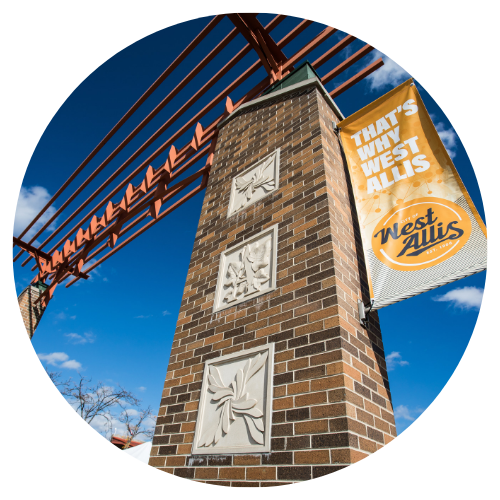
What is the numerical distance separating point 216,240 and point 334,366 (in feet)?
6.75

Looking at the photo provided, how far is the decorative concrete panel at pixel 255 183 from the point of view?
3500 millimetres

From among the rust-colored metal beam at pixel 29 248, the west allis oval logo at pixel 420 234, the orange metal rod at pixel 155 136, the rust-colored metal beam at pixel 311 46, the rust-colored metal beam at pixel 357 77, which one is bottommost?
the west allis oval logo at pixel 420 234

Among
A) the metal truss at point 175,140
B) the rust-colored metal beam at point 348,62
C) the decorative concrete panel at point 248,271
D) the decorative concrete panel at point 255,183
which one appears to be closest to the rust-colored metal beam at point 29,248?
the metal truss at point 175,140

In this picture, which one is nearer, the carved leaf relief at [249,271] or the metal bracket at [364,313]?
the metal bracket at [364,313]

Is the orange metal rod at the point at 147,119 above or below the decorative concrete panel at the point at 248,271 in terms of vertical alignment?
above

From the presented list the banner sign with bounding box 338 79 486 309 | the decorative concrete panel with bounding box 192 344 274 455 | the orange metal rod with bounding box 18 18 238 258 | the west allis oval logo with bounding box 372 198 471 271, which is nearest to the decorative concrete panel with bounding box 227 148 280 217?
the banner sign with bounding box 338 79 486 309

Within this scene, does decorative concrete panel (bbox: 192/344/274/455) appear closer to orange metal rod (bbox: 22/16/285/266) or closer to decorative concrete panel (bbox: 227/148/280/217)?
decorative concrete panel (bbox: 227/148/280/217)

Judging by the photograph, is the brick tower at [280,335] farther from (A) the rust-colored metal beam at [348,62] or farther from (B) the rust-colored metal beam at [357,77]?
(A) the rust-colored metal beam at [348,62]

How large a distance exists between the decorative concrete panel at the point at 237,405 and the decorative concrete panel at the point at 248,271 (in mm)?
526

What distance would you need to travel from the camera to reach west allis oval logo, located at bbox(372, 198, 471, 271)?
2.35 meters

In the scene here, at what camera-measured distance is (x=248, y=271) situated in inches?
119

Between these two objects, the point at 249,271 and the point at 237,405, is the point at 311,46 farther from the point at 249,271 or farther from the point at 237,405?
the point at 237,405

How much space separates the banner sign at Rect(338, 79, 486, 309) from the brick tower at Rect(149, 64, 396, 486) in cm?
22

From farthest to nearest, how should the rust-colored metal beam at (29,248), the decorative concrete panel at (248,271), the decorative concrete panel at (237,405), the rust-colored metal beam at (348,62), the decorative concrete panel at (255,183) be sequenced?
the rust-colored metal beam at (29,248), the rust-colored metal beam at (348,62), the decorative concrete panel at (255,183), the decorative concrete panel at (248,271), the decorative concrete panel at (237,405)
